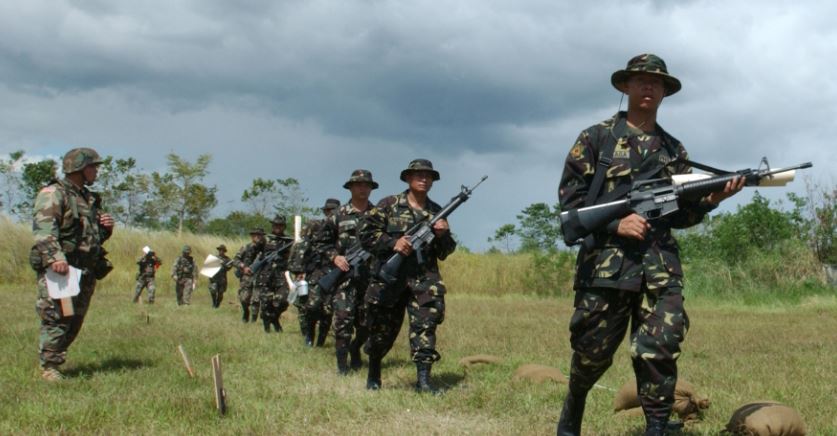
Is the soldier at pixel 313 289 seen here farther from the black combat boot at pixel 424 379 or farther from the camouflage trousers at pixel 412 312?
the black combat boot at pixel 424 379

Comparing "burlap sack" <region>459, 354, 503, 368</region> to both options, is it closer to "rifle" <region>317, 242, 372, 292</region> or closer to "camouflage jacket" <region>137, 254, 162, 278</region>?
"rifle" <region>317, 242, 372, 292</region>

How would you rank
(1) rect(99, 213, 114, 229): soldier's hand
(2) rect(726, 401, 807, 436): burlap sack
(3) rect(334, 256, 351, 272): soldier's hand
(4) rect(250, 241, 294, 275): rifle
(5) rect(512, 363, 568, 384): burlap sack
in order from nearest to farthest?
1. (2) rect(726, 401, 807, 436): burlap sack
2. (5) rect(512, 363, 568, 384): burlap sack
3. (1) rect(99, 213, 114, 229): soldier's hand
4. (3) rect(334, 256, 351, 272): soldier's hand
5. (4) rect(250, 241, 294, 275): rifle

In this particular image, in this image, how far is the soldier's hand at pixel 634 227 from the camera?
15.0ft

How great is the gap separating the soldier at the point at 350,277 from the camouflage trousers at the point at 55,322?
2.67 meters

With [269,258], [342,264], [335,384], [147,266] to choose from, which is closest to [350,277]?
[342,264]

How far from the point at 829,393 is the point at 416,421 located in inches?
150

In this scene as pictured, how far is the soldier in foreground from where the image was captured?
14453 mm

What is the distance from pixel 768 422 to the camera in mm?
4953

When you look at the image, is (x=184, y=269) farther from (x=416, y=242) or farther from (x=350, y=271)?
(x=416, y=242)

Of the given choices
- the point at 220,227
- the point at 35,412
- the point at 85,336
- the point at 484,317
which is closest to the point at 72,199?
the point at 35,412

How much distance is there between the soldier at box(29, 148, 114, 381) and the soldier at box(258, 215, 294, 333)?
20.9 ft

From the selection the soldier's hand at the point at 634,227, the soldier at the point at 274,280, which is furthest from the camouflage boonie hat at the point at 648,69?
the soldier at the point at 274,280

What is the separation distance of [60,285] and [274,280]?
7367mm

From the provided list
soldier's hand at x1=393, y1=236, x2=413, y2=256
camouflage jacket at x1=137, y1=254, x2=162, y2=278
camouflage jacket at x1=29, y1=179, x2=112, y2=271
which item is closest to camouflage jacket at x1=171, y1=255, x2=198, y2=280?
camouflage jacket at x1=137, y1=254, x2=162, y2=278
